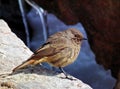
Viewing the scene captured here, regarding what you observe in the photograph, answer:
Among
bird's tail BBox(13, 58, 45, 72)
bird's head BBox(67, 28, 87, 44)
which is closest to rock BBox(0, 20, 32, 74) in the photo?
bird's tail BBox(13, 58, 45, 72)

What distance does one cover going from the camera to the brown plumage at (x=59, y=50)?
3.76 m

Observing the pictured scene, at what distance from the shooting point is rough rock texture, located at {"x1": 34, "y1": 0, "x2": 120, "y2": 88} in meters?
7.44

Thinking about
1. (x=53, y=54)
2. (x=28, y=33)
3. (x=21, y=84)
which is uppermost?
(x=28, y=33)

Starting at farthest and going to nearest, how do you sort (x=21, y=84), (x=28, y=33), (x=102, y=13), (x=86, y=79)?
(x=28, y=33) < (x=86, y=79) < (x=102, y=13) < (x=21, y=84)

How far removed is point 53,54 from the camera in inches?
150

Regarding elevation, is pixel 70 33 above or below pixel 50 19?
below

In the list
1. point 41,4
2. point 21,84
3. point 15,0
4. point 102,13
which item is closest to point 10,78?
point 21,84

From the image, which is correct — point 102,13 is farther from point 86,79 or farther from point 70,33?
point 70,33

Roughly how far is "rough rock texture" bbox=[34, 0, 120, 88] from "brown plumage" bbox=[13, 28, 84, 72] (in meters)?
3.38

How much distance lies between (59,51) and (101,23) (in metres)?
3.91

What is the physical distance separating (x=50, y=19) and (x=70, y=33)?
6.88 meters

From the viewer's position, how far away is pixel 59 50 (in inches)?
151

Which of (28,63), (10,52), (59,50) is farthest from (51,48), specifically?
(10,52)

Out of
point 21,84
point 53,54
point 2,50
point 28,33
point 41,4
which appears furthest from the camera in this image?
point 28,33
